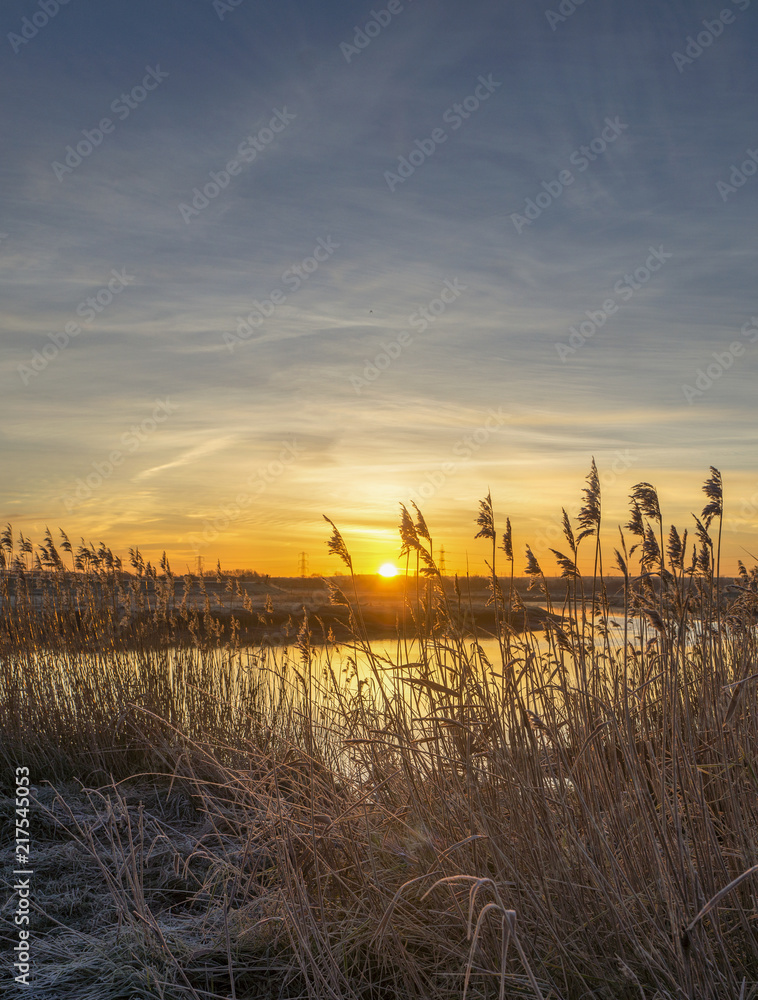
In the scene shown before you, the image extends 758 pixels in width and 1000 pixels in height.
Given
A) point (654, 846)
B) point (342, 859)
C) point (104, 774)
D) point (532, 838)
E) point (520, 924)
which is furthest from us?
point (104, 774)

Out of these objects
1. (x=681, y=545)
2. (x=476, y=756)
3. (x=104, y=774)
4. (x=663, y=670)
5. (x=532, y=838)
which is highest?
(x=681, y=545)

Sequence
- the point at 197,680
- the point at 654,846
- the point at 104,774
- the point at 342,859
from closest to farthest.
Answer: the point at 654,846 → the point at 342,859 → the point at 104,774 → the point at 197,680

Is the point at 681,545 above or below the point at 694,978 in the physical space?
above

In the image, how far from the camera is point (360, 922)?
2.57 meters

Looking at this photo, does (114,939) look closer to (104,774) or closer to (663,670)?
(663,670)

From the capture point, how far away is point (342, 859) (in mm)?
2957

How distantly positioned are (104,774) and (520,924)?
4.19m

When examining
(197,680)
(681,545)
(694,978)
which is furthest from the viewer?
(197,680)

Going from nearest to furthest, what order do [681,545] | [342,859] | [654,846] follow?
[654,846]
[681,545]
[342,859]

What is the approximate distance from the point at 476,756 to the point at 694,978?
928 millimetres

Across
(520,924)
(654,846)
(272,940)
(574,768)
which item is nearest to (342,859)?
(272,940)

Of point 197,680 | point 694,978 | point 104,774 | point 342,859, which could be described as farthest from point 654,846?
point 197,680

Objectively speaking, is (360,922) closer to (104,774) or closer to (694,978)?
(694,978)

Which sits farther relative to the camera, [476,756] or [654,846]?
[476,756]
